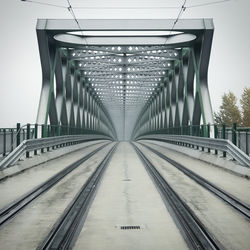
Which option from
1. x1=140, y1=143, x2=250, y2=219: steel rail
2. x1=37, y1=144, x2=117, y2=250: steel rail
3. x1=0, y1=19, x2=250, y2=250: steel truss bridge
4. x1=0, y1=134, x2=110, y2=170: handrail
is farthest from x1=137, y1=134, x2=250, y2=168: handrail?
x1=0, y1=134, x2=110, y2=170: handrail

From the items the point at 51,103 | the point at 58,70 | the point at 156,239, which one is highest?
the point at 58,70

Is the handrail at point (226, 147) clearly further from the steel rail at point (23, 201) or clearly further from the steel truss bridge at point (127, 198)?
the steel rail at point (23, 201)

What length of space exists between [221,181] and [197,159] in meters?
6.82

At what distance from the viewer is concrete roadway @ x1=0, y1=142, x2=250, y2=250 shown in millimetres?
4305

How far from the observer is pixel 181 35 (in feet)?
71.0

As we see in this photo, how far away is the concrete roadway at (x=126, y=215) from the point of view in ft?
14.1

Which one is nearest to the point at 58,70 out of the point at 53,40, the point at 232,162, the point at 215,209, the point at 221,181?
the point at 53,40

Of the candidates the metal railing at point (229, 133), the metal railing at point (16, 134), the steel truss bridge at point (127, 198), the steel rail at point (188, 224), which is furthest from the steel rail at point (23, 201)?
the metal railing at point (229, 133)

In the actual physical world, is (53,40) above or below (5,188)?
above

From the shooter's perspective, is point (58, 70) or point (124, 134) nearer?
point (58, 70)

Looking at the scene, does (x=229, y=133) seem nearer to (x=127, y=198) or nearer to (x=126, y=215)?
A: (x=127, y=198)

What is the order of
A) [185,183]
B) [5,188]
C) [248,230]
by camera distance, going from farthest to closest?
[185,183] → [5,188] → [248,230]

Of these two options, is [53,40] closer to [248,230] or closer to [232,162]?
[232,162]

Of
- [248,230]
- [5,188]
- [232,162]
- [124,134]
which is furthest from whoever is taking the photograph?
[124,134]
